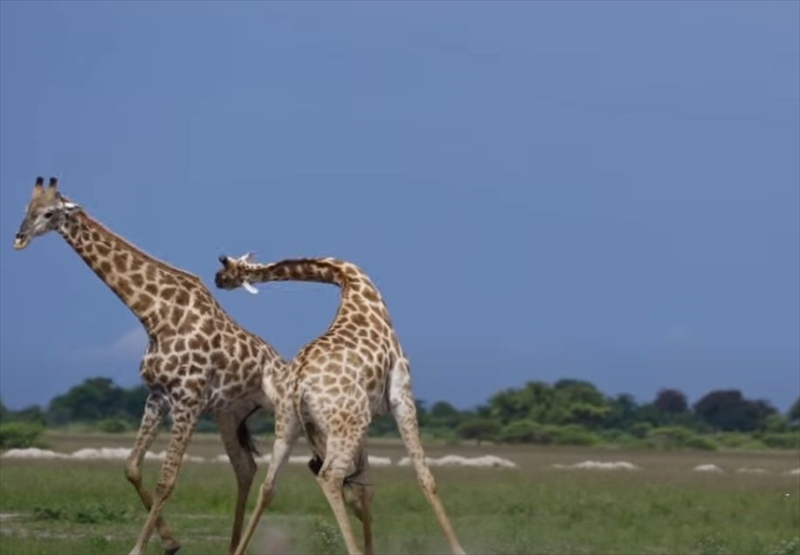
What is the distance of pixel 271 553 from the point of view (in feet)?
51.2

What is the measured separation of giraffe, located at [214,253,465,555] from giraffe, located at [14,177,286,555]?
1.73 feet

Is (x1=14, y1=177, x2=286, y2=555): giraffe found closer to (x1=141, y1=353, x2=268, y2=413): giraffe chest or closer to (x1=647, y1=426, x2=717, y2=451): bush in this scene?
(x1=141, y1=353, x2=268, y2=413): giraffe chest

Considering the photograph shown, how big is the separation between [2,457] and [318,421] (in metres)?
32.3

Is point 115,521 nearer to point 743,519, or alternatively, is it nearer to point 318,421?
point 743,519

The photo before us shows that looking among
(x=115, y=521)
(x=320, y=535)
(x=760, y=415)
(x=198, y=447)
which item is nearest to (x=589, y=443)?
(x=198, y=447)

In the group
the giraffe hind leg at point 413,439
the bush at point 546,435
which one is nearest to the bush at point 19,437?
the bush at point 546,435

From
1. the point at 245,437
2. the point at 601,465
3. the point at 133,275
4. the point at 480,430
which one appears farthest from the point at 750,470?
the point at 133,275

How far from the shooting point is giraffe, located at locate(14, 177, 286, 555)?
11992mm

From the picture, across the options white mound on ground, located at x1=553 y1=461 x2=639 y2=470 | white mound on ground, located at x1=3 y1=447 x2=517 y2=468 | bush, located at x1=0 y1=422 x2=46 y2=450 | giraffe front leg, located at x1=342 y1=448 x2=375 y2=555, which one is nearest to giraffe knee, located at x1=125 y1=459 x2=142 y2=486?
giraffe front leg, located at x1=342 y1=448 x2=375 y2=555

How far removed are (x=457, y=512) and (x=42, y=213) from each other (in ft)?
50.5

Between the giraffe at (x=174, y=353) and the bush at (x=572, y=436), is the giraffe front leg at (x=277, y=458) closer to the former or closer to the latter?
the giraffe at (x=174, y=353)

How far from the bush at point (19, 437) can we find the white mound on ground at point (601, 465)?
13232mm

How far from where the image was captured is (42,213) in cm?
1194

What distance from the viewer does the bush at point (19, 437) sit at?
4909 centimetres
